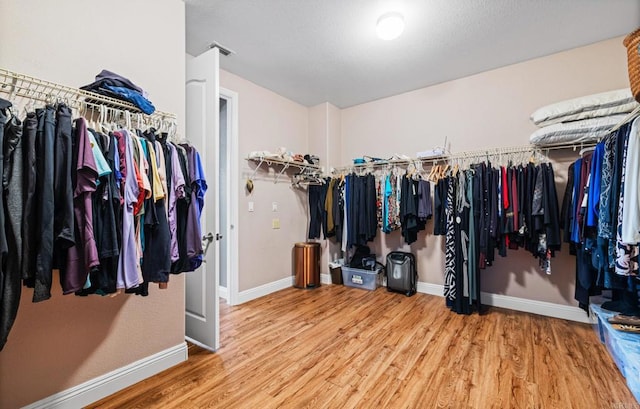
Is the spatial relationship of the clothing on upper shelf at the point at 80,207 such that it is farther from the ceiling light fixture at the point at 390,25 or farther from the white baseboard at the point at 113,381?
the ceiling light fixture at the point at 390,25

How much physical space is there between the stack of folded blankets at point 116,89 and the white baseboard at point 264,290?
2364 millimetres

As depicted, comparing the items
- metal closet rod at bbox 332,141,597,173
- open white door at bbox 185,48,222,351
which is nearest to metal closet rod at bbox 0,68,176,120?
open white door at bbox 185,48,222,351

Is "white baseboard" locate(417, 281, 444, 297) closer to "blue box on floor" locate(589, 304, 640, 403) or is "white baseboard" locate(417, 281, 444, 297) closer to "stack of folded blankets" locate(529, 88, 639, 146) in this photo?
"blue box on floor" locate(589, 304, 640, 403)

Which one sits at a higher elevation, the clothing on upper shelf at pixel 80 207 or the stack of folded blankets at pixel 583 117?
the stack of folded blankets at pixel 583 117

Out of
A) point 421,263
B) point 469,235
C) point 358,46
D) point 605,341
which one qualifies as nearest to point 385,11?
point 358,46

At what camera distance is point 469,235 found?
2.87 metres

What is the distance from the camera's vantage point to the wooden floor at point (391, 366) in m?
1.62

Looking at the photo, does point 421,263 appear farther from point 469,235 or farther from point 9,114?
point 9,114

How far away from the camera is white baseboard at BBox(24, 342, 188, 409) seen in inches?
58.4

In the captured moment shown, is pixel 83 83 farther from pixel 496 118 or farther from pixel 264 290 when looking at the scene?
pixel 496 118

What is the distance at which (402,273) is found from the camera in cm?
350

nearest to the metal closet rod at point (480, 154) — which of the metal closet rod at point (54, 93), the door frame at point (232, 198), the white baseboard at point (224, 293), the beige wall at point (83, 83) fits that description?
the door frame at point (232, 198)

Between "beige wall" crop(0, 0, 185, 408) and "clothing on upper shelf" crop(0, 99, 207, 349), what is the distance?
1.36ft

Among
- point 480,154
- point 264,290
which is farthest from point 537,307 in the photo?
point 264,290
